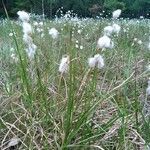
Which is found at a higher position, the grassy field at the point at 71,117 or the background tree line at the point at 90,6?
the grassy field at the point at 71,117

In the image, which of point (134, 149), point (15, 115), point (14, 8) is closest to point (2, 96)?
point (15, 115)

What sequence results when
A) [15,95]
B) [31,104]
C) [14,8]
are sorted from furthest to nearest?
[14,8] → [15,95] → [31,104]

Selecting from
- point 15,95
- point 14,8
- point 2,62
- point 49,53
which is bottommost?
point 14,8

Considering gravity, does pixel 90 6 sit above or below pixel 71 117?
below

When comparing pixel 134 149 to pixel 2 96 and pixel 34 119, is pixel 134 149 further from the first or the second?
pixel 2 96

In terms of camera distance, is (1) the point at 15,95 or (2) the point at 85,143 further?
(1) the point at 15,95

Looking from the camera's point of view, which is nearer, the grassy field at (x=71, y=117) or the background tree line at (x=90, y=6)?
the grassy field at (x=71, y=117)

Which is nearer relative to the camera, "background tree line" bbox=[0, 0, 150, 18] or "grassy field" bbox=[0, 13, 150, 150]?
"grassy field" bbox=[0, 13, 150, 150]

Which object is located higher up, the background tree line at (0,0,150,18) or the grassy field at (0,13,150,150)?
the grassy field at (0,13,150,150)

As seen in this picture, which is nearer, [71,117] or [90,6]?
[71,117]

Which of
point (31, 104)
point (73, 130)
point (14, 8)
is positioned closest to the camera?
point (73, 130)

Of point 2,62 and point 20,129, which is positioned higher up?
point 20,129
